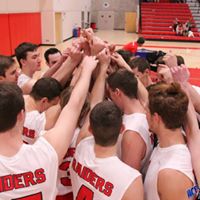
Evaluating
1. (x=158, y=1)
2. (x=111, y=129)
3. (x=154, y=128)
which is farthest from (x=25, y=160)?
(x=158, y=1)

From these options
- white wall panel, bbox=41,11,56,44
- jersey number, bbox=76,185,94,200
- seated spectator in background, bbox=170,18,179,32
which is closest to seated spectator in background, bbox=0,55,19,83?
jersey number, bbox=76,185,94,200

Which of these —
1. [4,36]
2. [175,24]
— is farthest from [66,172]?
[175,24]

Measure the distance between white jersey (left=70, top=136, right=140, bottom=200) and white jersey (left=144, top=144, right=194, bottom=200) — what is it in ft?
0.59

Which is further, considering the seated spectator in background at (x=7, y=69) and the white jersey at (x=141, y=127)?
the seated spectator in background at (x=7, y=69)

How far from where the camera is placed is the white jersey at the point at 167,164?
192cm

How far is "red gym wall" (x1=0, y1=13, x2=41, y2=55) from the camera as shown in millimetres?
13536

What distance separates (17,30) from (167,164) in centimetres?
1439

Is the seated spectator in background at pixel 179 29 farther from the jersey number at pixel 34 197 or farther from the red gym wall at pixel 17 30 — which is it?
the jersey number at pixel 34 197

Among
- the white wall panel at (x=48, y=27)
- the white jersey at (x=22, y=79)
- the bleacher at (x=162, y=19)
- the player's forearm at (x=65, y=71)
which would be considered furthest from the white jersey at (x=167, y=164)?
the bleacher at (x=162, y=19)

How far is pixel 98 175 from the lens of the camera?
198 centimetres

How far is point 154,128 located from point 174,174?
15.3 inches

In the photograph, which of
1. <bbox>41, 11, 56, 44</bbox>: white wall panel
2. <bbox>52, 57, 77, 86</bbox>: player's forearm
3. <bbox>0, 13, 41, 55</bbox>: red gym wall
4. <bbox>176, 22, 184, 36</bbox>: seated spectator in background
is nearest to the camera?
<bbox>52, 57, 77, 86</bbox>: player's forearm

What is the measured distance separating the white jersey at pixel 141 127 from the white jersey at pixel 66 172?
424 mm

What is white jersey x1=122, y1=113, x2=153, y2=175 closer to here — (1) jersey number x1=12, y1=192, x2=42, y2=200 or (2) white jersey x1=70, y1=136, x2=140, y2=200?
(2) white jersey x1=70, y1=136, x2=140, y2=200
